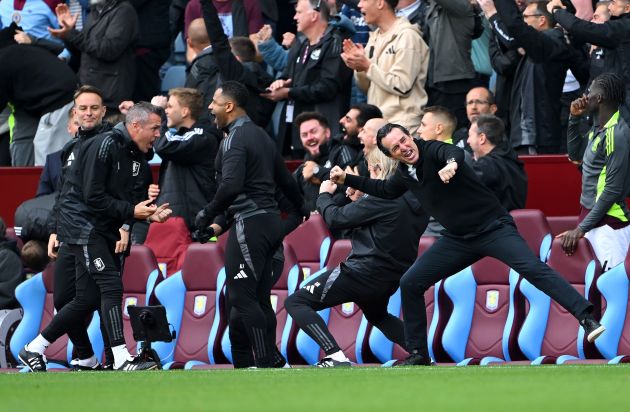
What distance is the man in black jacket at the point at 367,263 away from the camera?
11203 millimetres

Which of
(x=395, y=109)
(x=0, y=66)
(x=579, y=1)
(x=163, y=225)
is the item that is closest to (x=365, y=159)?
(x=395, y=109)

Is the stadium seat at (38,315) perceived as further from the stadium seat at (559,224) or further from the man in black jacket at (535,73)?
the man in black jacket at (535,73)

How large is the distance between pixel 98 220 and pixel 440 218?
286 cm

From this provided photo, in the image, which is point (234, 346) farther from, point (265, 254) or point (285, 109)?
point (285, 109)

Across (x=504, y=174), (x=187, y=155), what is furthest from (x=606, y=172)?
(x=187, y=155)

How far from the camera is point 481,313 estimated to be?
12.0 metres

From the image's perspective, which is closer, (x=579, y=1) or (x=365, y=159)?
(x=365, y=159)

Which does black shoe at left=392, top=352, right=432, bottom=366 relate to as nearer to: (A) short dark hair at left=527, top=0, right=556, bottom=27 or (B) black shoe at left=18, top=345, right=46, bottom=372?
(B) black shoe at left=18, top=345, right=46, bottom=372

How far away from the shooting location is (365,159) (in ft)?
42.6

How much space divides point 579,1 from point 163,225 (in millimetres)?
4659

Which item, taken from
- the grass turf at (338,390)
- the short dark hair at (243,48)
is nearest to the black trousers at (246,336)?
the grass turf at (338,390)

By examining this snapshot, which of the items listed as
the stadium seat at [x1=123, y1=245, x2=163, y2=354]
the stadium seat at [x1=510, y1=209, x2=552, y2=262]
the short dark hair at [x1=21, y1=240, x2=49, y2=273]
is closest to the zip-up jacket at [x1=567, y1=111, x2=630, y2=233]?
the stadium seat at [x1=510, y1=209, x2=552, y2=262]

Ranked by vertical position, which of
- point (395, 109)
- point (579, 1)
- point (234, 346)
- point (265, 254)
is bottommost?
point (234, 346)

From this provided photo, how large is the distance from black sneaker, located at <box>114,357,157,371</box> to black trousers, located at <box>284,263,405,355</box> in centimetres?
125
